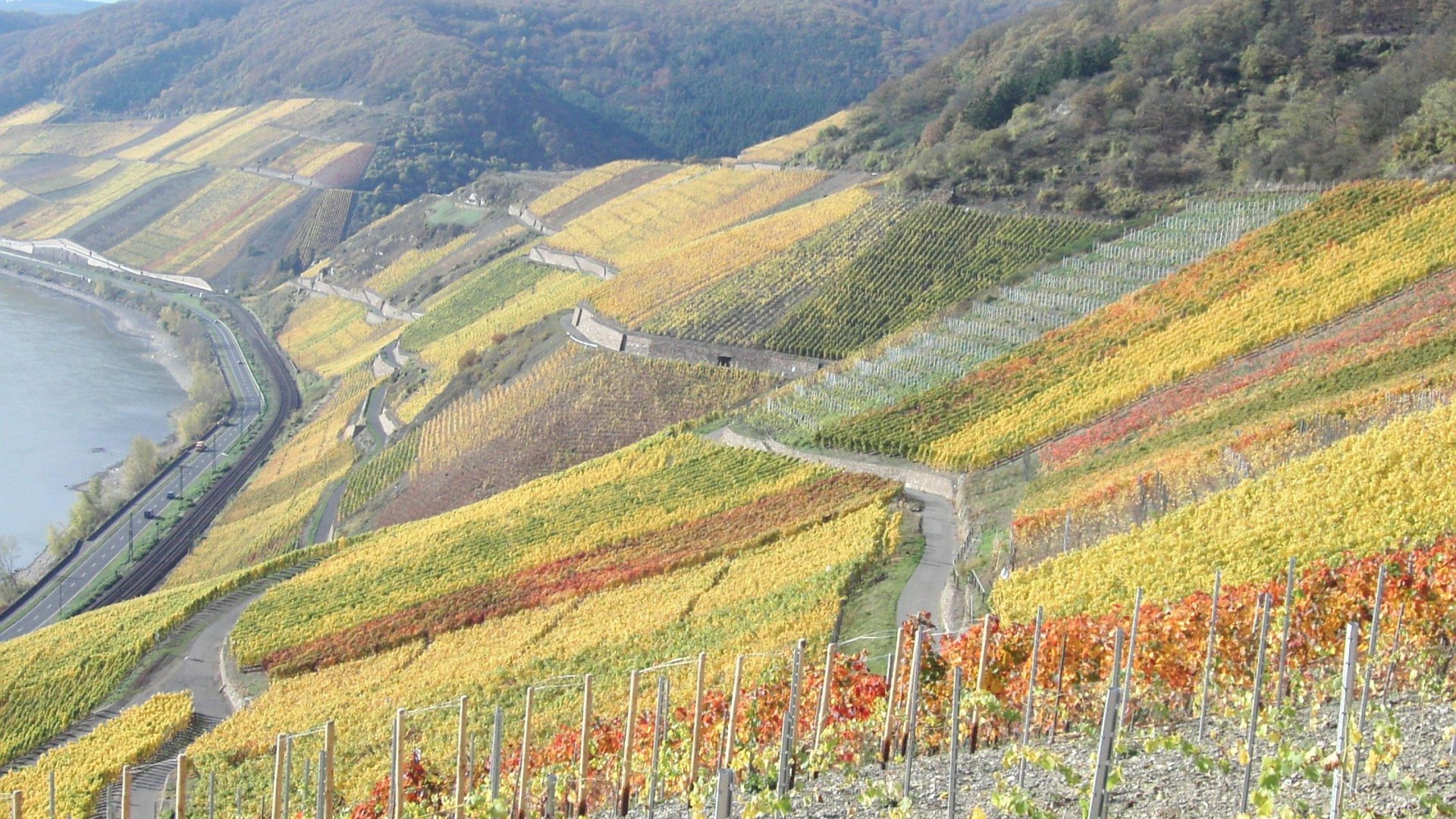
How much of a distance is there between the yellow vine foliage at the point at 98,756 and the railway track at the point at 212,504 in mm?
21733

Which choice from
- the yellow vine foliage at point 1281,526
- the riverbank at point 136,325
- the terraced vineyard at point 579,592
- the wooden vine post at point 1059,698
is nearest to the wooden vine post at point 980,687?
the wooden vine post at point 1059,698

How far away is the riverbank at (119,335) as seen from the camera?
6109cm

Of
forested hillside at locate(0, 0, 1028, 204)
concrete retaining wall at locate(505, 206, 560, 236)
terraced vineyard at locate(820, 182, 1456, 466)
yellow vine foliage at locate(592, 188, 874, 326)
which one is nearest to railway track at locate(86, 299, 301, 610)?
concrete retaining wall at locate(505, 206, 560, 236)

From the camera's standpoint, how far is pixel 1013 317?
153 ft

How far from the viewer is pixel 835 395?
4416 centimetres

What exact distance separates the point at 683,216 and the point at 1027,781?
69.1m

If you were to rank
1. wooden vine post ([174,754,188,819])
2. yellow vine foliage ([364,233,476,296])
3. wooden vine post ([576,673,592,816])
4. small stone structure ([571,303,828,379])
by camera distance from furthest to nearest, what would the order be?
1. yellow vine foliage ([364,233,476,296])
2. small stone structure ([571,303,828,379])
3. wooden vine post ([576,673,592,816])
4. wooden vine post ([174,754,188,819])

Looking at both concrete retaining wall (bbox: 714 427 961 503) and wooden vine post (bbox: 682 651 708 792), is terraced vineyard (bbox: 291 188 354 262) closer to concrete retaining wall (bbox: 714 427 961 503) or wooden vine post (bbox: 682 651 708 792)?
concrete retaining wall (bbox: 714 427 961 503)

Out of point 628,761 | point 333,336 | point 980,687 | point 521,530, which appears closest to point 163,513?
point 521,530

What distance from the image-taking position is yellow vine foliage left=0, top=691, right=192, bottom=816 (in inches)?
1105

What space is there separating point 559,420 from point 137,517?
24036mm

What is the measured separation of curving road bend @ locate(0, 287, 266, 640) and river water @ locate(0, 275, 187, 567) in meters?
3.77

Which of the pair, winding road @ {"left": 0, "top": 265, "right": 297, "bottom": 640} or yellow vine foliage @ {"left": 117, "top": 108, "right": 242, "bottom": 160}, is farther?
yellow vine foliage @ {"left": 117, "top": 108, "right": 242, "bottom": 160}

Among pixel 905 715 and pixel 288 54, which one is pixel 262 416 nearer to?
pixel 905 715
